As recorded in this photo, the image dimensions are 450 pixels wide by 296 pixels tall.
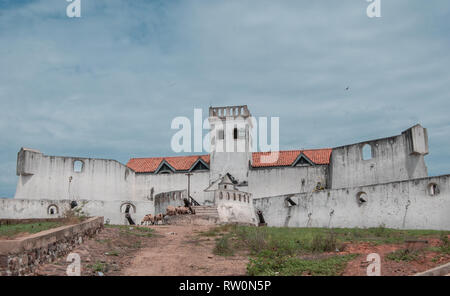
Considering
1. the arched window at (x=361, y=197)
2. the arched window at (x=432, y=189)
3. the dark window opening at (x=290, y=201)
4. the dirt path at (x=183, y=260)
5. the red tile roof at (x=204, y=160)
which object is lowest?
the dirt path at (x=183, y=260)

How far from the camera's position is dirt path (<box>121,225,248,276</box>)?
42.8 ft

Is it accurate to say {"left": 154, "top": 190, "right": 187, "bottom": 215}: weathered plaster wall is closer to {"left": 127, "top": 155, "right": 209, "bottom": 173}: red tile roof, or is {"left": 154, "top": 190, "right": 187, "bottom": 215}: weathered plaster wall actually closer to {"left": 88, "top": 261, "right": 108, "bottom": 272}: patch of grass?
{"left": 127, "top": 155, "right": 209, "bottom": 173}: red tile roof

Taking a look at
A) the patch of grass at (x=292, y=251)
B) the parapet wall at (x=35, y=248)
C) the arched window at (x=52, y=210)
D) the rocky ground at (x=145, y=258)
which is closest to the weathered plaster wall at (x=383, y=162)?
the patch of grass at (x=292, y=251)

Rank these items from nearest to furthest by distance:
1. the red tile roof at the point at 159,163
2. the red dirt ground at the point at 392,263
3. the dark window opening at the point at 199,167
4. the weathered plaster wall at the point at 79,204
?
the red dirt ground at the point at 392,263
the weathered plaster wall at the point at 79,204
the dark window opening at the point at 199,167
the red tile roof at the point at 159,163

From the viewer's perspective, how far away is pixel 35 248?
11.1 m

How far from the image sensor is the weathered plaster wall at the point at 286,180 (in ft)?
127

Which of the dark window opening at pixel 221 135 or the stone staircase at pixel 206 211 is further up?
the dark window opening at pixel 221 135

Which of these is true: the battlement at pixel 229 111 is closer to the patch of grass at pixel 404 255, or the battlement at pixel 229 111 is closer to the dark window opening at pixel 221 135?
the dark window opening at pixel 221 135

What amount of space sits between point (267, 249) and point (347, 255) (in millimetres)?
2561

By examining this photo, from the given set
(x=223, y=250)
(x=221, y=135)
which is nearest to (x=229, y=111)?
(x=221, y=135)

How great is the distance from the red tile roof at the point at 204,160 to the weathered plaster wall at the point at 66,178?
146 inches

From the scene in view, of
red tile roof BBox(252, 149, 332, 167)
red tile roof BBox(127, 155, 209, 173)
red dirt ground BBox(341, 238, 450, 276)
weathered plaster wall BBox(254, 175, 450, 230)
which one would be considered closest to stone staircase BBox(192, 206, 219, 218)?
weathered plaster wall BBox(254, 175, 450, 230)

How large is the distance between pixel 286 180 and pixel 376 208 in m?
13.2
